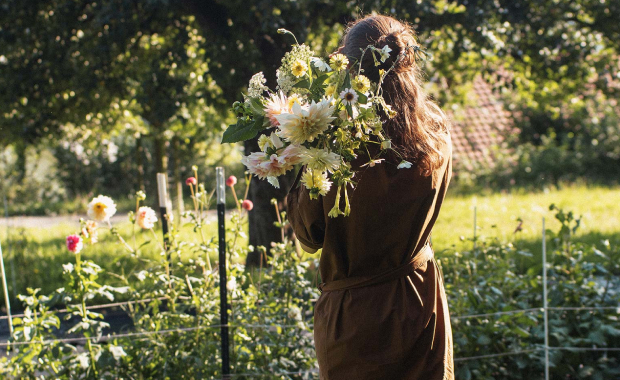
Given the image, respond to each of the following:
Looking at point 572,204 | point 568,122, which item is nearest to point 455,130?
point 568,122

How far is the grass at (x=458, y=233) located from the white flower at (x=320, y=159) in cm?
352

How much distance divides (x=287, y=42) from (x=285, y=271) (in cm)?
276

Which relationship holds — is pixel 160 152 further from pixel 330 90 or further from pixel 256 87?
pixel 330 90

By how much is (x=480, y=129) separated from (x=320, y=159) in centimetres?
1273

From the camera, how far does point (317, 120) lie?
1.41 metres

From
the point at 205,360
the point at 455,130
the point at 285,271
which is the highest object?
the point at 455,130

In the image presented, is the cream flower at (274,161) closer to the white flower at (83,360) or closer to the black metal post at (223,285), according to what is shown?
the black metal post at (223,285)

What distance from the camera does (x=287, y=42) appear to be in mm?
5199

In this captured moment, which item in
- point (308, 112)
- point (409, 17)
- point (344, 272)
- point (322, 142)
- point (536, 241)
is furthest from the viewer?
point (536, 241)

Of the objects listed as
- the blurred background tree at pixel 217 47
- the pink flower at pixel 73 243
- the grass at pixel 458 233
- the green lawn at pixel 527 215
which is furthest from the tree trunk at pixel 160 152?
the pink flower at pixel 73 243

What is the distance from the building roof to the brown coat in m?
10.7

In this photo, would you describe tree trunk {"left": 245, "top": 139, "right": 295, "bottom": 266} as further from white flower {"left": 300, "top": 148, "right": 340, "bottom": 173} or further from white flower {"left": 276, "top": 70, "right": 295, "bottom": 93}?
white flower {"left": 300, "top": 148, "right": 340, "bottom": 173}

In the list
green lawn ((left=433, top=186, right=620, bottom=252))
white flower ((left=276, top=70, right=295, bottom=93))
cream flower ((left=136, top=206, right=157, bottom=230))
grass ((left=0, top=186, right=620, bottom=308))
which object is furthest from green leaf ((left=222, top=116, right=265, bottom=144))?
green lawn ((left=433, top=186, right=620, bottom=252))

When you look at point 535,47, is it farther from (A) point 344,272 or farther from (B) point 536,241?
(A) point 344,272
